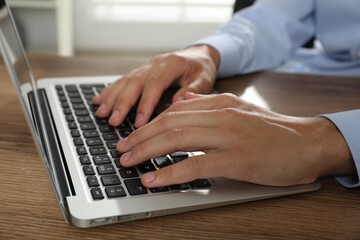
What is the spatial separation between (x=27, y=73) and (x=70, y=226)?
0.38 m

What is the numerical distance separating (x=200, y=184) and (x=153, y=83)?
0.85ft

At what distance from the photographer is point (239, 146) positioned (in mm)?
561

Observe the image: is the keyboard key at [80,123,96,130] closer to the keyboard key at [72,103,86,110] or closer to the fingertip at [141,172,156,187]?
the keyboard key at [72,103,86,110]

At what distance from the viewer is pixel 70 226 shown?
1.60 feet

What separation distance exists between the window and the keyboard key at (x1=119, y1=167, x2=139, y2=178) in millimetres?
1620

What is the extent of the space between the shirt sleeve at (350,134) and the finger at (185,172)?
0.55ft

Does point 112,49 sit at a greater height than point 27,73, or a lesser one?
lesser

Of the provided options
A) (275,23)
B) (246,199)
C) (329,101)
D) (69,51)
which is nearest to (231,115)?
(246,199)

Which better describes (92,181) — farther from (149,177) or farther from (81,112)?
(81,112)

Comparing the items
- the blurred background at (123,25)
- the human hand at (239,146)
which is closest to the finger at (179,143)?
the human hand at (239,146)

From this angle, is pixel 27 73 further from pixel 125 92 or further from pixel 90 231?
pixel 90 231

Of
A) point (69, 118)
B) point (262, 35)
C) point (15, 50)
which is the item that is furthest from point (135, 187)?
point (262, 35)

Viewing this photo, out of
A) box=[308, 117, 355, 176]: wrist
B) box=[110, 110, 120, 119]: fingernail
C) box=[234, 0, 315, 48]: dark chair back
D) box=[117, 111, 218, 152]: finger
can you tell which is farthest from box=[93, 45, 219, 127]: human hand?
box=[234, 0, 315, 48]: dark chair back

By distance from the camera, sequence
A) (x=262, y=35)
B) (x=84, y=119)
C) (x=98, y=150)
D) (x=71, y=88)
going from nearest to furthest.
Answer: (x=98, y=150), (x=84, y=119), (x=71, y=88), (x=262, y=35)
